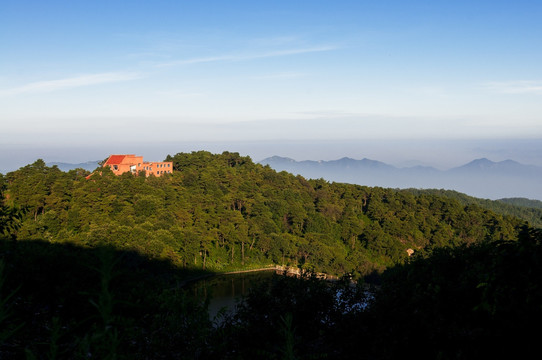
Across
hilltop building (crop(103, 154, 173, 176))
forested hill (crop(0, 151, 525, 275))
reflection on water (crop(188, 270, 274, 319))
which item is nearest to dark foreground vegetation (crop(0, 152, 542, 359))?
forested hill (crop(0, 151, 525, 275))

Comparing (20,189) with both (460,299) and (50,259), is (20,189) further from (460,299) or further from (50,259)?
(460,299)

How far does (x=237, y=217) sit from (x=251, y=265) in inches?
278

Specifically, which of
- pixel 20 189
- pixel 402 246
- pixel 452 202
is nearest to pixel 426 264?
pixel 20 189

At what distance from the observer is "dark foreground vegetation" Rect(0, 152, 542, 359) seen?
670 cm

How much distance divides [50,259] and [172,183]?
48.7 m

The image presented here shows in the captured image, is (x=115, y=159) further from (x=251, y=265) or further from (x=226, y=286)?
(x=226, y=286)

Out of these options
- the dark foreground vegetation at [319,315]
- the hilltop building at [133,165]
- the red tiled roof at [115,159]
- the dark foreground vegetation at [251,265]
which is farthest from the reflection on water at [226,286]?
the red tiled roof at [115,159]

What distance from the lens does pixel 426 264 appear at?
1173 centimetres

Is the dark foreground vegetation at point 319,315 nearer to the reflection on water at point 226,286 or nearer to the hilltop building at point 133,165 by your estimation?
the reflection on water at point 226,286

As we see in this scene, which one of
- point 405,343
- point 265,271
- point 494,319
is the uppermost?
point 494,319

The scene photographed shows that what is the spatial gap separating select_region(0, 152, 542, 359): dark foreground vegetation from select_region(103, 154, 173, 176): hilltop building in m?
4.23

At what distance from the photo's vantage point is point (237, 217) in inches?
2084

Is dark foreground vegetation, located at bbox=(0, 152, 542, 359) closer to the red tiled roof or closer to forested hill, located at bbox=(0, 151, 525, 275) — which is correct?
forested hill, located at bbox=(0, 151, 525, 275)

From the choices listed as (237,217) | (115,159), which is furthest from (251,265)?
(115,159)
